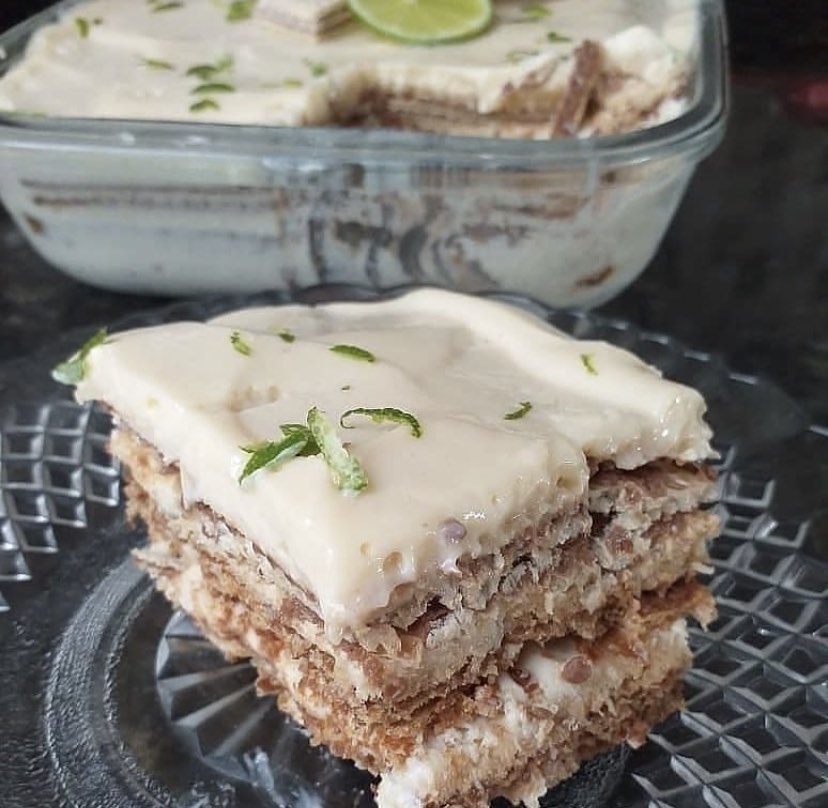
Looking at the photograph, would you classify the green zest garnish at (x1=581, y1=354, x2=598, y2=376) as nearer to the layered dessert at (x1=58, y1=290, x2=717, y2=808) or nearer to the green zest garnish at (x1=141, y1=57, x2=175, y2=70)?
the layered dessert at (x1=58, y1=290, x2=717, y2=808)

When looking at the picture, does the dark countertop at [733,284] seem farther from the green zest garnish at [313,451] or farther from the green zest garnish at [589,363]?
the green zest garnish at [313,451]

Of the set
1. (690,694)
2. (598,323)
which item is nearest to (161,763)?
(690,694)

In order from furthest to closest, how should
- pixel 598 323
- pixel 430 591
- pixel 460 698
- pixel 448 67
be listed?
1. pixel 448 67
2. pixel 598 323
3. pixel 460 698
4. pixel 430 591

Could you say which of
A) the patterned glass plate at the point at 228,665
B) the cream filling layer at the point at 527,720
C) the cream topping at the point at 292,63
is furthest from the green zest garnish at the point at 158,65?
the cream filling layer at the point at 527,720

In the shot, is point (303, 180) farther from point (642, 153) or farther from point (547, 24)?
point (547, 24)

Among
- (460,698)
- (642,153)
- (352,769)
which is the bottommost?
(352,769)
